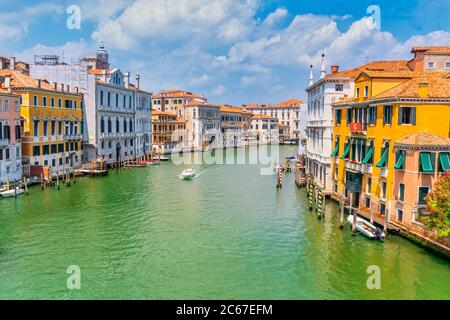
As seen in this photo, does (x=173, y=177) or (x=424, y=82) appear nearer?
(x=424, y=82)

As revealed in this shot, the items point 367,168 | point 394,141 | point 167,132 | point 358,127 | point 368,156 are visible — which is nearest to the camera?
point 394,141

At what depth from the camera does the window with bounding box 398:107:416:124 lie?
55.4 feet

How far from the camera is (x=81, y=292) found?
12.2 meters

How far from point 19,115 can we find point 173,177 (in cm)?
1305

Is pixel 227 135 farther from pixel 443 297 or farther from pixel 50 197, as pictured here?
Answer: pixel 443 297

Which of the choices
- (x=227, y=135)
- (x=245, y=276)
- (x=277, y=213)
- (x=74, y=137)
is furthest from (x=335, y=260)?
(x=227, y=135)

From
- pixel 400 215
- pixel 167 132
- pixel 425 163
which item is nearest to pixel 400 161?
pixel 425 163

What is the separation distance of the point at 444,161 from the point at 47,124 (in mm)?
26940

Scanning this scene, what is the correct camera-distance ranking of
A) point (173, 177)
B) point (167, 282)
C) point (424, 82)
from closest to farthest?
point (167, 282)
point (424, 82)
point (173, 177)

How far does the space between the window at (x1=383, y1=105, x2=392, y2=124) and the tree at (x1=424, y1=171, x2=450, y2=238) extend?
4.24m

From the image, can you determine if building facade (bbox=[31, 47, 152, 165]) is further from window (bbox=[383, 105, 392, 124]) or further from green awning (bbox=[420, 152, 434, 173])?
green awning (bbox=[420, 152, 434, 173])

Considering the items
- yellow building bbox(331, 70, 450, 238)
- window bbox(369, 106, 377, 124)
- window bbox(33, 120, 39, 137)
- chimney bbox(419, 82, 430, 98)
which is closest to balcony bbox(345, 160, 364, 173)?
yellow building bbox(331, 70, 450, 238)

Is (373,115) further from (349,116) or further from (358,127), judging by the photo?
(349,116)

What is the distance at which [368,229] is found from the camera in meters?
17.0
